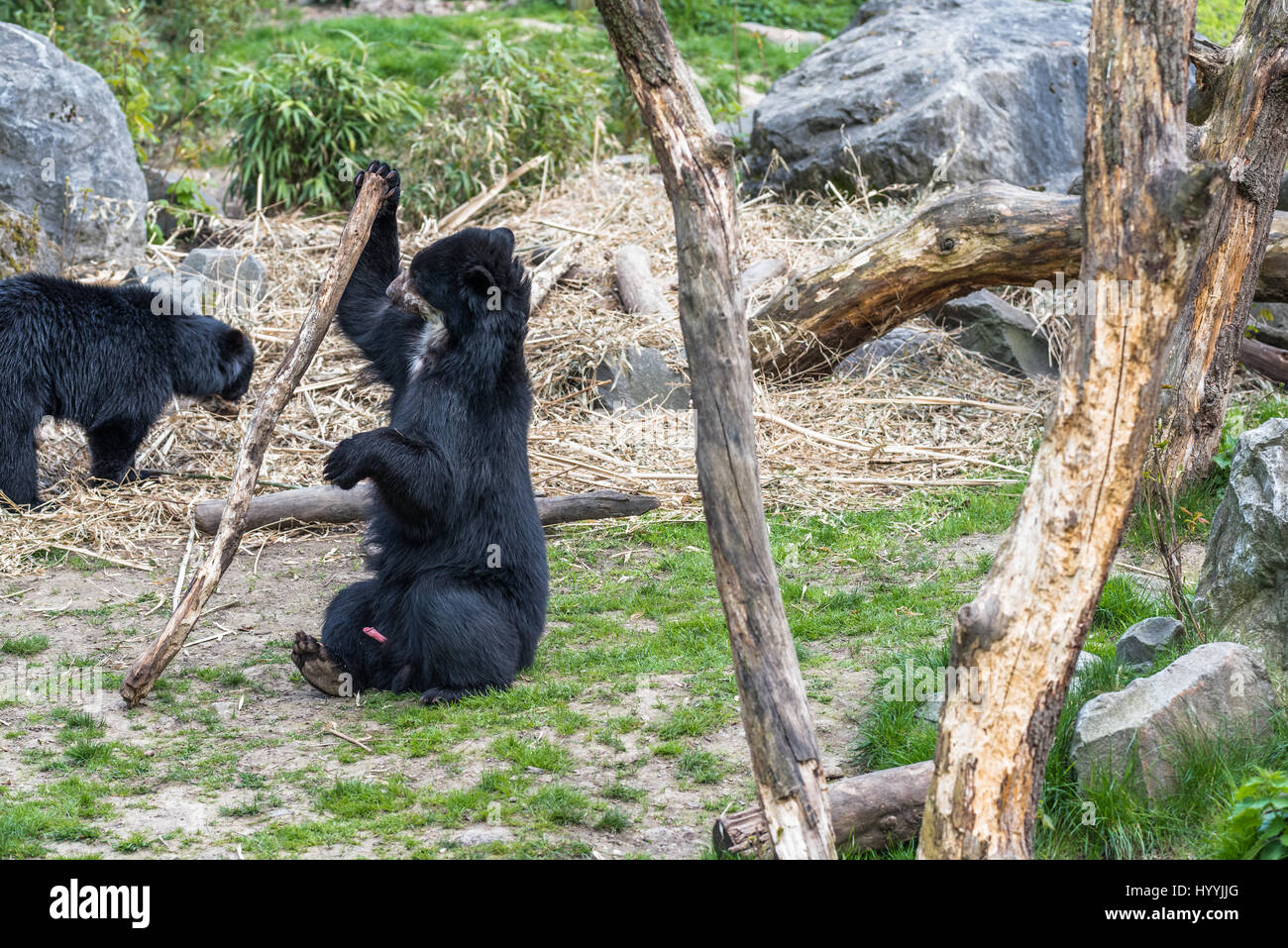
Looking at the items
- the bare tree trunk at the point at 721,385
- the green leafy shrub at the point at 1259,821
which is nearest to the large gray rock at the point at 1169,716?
the green leafy shrub at the point at 1259,821

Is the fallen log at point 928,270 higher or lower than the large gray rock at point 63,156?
lower

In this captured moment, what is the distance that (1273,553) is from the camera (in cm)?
466

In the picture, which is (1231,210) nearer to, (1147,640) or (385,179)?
(1147,640)

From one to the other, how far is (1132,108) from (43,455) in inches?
317

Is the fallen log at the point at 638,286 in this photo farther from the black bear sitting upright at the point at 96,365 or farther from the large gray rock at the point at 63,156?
the large gray rock at the point at 63,156

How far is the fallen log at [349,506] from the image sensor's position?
739cm

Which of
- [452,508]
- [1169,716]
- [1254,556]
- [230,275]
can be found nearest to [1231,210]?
[1254,556]

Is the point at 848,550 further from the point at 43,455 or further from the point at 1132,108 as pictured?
the point at 43,455

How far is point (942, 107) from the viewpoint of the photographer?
37.4ft

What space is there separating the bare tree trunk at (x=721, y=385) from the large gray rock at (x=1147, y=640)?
79.8 inches

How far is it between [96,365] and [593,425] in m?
3.35

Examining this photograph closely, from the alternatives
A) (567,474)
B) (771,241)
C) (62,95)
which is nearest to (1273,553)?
(567,474)

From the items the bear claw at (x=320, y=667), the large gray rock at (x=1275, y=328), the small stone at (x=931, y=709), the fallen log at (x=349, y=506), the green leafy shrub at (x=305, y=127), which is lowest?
the bear claw at (x=320, y=667)

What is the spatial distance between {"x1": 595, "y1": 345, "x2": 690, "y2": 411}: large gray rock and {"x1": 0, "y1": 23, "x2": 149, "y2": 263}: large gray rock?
4713 mm
